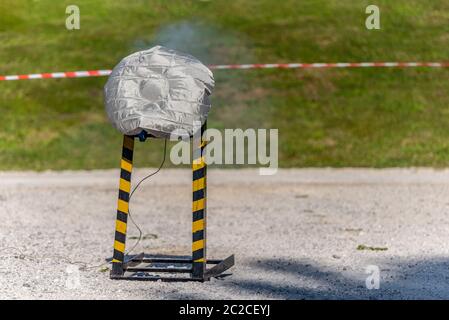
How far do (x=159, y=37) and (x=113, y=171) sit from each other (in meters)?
10.8

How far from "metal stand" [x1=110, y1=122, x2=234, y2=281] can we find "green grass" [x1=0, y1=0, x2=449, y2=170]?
1071cm

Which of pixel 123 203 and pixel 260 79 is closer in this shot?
pixel 123 203

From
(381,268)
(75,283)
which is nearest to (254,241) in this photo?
(381,268)

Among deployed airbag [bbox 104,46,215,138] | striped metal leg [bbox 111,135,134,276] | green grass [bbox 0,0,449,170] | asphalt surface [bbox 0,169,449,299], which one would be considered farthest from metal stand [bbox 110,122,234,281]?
green grass [bbox 0,0,449,170]

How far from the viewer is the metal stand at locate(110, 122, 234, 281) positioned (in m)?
9.55

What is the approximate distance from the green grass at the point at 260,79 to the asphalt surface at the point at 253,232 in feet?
8.85

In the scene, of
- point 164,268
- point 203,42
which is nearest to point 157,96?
point 164,268

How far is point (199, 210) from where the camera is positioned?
9680 millimetres

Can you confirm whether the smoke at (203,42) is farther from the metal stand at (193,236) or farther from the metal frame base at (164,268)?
the metal stand at (193,236)

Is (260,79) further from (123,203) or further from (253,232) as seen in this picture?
(123,203)

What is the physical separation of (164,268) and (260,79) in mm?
18027

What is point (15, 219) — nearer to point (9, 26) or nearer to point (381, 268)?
point (381, 268)

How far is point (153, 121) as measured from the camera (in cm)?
901

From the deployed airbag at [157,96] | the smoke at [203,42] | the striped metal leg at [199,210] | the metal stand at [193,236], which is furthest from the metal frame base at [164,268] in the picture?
the smoke at [203,42]
